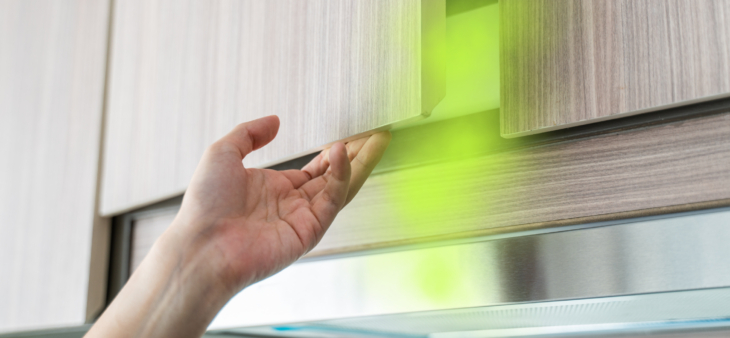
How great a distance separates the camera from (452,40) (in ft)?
1.88

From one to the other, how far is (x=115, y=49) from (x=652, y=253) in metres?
0.72

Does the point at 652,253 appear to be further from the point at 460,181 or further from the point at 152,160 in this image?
the point at 152,160

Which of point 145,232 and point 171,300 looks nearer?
point 171,300

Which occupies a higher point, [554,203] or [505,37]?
[505,37]

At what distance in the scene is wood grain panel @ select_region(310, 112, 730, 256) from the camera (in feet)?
1.30

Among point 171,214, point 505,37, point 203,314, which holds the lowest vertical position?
point 203,314

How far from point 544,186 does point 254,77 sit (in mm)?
309

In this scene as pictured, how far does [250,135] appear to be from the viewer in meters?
0.50

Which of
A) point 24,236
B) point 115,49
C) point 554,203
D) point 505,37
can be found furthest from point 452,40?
point 24,236

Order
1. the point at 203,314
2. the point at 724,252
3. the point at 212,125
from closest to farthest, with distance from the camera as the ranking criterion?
the point at 724,252
the point at 203,314
the point at 212,125

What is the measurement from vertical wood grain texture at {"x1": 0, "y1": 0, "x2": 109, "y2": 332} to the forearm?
260mm

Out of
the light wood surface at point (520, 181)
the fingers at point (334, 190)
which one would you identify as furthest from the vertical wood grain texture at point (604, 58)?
the fingers at point (334, 190)

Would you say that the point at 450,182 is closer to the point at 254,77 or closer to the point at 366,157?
the point at 366,157

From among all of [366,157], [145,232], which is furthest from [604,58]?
[145,232]
